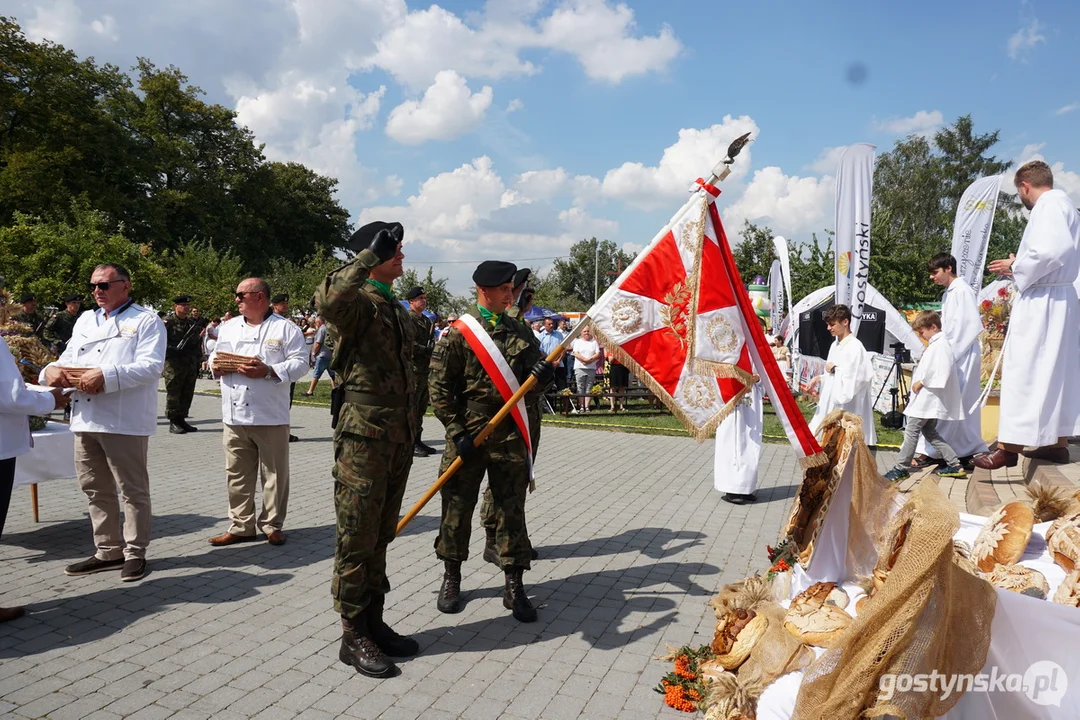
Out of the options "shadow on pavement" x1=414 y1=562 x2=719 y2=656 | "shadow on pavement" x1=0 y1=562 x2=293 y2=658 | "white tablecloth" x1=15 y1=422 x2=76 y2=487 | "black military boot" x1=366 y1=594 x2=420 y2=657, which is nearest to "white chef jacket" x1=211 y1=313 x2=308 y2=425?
"shadow on pavement" x1=0 y1=562 x2=293 y2=658

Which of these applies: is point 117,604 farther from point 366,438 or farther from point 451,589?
point 366,438

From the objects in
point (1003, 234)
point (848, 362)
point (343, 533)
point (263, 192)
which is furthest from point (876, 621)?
point (1003, 234)

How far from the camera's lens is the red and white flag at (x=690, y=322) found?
4.07m

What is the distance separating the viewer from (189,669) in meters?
3.66

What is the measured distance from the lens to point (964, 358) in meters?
8.12

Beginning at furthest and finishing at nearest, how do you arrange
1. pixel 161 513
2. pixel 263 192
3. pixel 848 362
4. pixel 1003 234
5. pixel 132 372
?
pixel 1003 234, pixel 263 192, pixel 848 362, pixel 161 513, pixel 132 372

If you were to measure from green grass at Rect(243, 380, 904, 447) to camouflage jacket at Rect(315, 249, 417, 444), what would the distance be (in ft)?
28.2

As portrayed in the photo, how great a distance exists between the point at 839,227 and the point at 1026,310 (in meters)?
5.05

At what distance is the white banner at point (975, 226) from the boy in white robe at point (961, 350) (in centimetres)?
316

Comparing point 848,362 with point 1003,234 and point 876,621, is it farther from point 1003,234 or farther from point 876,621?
point 1003,234

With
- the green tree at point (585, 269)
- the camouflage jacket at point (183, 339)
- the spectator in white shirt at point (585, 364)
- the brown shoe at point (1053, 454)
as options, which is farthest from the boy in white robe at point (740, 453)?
the green tree at point (585, 269)

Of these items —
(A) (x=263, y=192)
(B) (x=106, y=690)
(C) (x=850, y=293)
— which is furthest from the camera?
(A) (x=263, y=192)

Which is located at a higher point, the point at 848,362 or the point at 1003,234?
the point at 1003,234

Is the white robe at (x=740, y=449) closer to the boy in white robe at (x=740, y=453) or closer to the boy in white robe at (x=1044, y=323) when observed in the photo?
the boy in white robe at (x=740, y=453)
